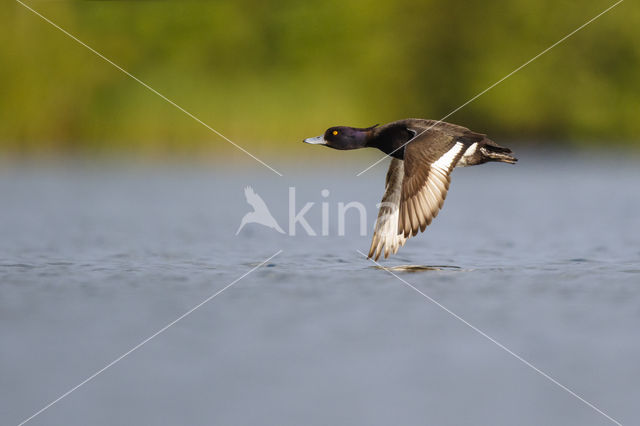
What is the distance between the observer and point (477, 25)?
28906mm

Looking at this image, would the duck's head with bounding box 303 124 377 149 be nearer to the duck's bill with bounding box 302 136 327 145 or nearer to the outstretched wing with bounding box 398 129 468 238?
the duck's bill with bounding box 302 136 327 145

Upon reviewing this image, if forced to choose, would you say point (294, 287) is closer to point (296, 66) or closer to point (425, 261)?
point (425, 261)

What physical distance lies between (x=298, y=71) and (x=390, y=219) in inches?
636

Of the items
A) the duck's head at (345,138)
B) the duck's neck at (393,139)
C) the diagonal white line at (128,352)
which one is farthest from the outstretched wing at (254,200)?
the diagonal white line at (128,352)

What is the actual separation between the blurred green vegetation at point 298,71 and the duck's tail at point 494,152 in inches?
528

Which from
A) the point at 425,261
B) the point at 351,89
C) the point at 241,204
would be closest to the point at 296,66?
the point at 351,89

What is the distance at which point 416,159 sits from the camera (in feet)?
26.5

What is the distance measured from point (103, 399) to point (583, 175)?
58.3ft

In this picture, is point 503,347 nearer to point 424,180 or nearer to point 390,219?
point 424,180

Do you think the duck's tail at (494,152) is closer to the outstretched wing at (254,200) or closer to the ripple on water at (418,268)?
the ripple on water at (418,268)

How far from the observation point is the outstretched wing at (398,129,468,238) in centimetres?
772

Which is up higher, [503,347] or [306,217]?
[306,217]

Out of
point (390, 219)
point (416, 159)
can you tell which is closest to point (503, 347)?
point (416, 159)

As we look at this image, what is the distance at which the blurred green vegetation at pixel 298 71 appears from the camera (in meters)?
22.6
